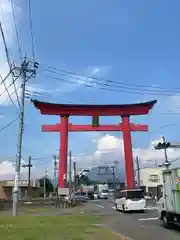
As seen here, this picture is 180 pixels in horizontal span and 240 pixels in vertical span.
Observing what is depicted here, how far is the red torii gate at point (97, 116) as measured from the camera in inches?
1543

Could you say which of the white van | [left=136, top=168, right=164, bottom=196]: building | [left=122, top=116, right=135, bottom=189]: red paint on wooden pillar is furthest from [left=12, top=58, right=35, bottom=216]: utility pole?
[left=136, top=168, right=164, bottom=196]: building

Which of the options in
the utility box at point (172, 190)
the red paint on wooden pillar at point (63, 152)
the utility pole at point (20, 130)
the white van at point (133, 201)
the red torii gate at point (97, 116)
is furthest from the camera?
the red torii gate at point (97, 116)

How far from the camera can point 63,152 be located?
1524 inches

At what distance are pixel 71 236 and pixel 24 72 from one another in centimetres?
1561

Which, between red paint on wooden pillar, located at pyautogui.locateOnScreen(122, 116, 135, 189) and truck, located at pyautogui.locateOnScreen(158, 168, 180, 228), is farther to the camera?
red paint on wooden pillar, located at pyautogui.locateOnScreen(122, 116, 135, 189)

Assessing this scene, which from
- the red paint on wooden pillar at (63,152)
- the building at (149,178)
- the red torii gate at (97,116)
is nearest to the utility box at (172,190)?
the red paint on wooden pillar at (63,152)

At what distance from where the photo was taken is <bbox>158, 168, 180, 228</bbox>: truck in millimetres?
13180

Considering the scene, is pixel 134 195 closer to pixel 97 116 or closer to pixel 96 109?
pixel 97 116

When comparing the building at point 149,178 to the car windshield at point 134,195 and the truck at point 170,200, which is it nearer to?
the car windshield at point 134,195

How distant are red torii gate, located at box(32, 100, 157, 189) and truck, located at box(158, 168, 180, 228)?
79.4 feet

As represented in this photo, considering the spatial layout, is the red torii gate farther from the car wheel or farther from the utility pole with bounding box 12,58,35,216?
the car wheel

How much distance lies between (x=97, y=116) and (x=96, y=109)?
0.88m

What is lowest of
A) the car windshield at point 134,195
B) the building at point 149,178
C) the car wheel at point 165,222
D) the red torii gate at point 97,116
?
the car wheel at point 165,222

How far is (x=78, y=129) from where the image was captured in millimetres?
40625
